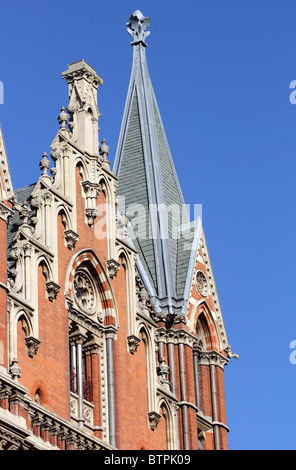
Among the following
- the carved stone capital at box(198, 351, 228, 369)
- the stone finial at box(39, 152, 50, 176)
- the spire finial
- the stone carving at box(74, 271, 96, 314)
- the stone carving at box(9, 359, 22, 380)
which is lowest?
the stone carving at box(9, 359, 22, 380)

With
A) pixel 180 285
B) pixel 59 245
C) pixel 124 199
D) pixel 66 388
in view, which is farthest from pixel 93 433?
pixel 124 199

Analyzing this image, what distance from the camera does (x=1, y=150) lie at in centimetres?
4006

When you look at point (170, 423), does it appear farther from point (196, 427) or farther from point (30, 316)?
point (30, 316)

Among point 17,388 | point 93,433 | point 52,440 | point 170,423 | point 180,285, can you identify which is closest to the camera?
point 17,388

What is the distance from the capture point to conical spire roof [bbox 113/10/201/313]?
160 feet

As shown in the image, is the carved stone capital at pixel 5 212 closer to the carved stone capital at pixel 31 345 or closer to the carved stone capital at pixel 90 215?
the carved stone capital at pixel 31 345

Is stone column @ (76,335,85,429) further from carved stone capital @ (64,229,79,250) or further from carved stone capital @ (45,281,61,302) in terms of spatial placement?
carved stone capital @ (64,229,79,250)

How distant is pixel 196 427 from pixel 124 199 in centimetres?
837

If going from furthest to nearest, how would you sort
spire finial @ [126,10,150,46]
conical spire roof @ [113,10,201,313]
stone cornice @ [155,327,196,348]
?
spire finial @ [126,10,150,46] → conical spire roof @ [113,10,201,313] → stone cornice @ [155,327,196,348]

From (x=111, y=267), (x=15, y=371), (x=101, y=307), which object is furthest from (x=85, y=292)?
(x=15, y=371)

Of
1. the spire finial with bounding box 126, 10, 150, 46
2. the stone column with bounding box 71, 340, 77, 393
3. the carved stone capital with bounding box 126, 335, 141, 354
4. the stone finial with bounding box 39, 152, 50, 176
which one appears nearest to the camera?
the stone column with bounding box 71, 340, 77, 393

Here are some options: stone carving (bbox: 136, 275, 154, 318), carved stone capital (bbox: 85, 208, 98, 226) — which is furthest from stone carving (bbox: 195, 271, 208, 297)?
carved stone capital (bbox: 85, 208, 98, 226)

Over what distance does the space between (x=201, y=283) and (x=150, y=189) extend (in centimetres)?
378

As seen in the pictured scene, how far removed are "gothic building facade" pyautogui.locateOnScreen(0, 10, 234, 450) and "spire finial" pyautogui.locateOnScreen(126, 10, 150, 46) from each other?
5.79 m
